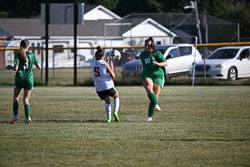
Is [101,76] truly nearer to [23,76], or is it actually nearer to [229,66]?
[23,76]

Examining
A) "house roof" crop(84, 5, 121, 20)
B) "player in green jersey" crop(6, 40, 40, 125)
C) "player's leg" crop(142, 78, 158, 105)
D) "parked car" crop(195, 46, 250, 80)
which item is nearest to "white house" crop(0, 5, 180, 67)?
"house roof" crop(84, 5, 121, 20)

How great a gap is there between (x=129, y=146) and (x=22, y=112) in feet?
20.4

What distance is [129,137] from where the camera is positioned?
9.28 meters

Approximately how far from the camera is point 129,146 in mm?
8469

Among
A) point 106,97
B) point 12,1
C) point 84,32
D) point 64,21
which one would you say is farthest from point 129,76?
point 12,1

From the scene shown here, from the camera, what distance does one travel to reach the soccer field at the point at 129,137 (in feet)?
24.7

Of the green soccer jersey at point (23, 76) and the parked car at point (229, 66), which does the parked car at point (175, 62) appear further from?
the green soccer jersey at point (23, 76)

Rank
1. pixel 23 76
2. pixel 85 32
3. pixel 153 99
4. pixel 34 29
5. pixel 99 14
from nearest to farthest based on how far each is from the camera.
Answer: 1. pixel 23 76
2. pixel 153 99
3. pixel 34 29
4. pixel 85 32
5. pixel 99 14

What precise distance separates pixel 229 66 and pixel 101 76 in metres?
15.2

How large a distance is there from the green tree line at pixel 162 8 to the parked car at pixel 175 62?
22.0 m

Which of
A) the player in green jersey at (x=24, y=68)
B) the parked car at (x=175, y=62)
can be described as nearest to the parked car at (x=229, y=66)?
the parked car at (x=175, y=62)

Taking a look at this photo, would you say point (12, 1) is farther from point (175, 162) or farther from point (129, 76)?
point (175, 162)

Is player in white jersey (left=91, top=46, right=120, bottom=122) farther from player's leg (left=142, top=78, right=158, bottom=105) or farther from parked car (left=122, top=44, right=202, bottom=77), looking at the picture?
parked car (left=122, top=44, right=202, bottom=77)

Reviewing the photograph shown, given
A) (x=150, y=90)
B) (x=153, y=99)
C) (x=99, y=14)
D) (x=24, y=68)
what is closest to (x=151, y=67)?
(x=150, y=90)
